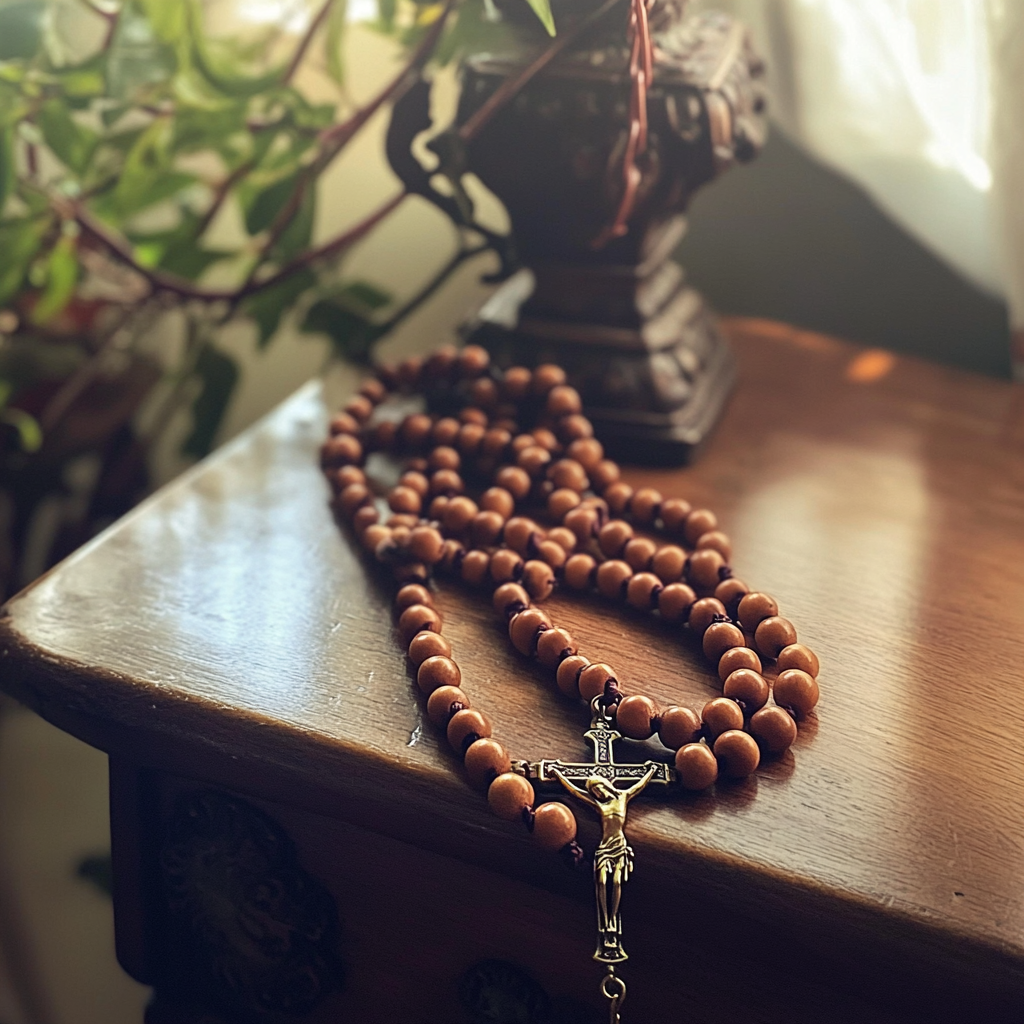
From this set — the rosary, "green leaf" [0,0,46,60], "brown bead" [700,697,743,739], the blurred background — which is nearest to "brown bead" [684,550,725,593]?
the rosary

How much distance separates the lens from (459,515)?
21.8 inches

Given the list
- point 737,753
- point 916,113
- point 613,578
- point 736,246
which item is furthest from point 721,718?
point 736,246

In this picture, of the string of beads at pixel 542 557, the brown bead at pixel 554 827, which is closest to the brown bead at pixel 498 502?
the string of beads at pixel 542 557

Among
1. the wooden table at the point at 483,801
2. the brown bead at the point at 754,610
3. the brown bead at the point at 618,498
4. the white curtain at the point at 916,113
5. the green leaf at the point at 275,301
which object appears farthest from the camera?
the green leaf at the point at 275,301

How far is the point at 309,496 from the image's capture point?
2.01 ft

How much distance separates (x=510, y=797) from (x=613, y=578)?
0.16 meters

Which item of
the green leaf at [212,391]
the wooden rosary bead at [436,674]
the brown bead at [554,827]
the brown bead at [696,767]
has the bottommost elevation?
the green leaf at [212,391]

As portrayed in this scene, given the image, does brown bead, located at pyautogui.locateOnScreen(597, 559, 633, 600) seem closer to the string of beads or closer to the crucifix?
the string of beads

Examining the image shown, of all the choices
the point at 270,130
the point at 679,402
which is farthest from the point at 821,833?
the point at 270,130

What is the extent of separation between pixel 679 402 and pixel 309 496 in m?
0.24

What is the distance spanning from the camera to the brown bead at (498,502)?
1.85 ft

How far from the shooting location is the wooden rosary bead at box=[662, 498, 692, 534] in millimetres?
562

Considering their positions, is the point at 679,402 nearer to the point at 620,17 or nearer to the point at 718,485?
the point at 718,485

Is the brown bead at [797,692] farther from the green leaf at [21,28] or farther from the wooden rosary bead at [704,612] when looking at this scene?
the green leaf at [21,28]
